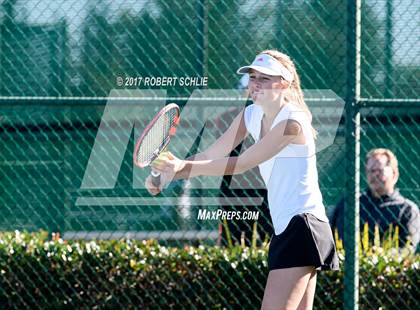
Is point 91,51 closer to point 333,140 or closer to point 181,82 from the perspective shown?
point 181,82

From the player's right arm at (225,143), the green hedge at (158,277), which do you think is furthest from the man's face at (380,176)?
the player's right arm at (225,143)

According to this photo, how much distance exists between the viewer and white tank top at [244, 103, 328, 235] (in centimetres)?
369

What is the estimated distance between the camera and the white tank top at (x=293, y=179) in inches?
145

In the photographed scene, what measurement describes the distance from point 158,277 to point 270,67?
177 centimetres

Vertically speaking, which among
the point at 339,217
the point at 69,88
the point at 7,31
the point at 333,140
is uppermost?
the point at 7,31

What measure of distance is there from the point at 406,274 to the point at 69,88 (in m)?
2.49

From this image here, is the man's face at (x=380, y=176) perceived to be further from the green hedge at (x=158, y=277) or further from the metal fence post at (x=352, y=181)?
the metal fence post at (x=352, y=181)

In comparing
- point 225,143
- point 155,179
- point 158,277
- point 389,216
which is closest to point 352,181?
point 389,216

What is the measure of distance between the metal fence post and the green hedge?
6.5 inches

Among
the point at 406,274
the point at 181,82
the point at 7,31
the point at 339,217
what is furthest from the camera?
the point at 7,31

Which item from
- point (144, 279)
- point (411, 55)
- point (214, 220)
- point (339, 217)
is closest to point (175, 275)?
point (144, 279)

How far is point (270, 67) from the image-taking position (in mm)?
3793

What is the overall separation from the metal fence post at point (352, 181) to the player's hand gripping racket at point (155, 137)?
1.11 meters

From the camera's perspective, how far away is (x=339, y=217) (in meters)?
5.45
